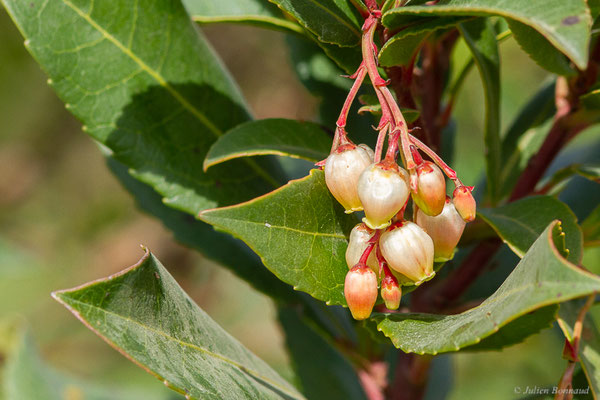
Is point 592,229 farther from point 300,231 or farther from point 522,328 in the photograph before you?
point 300,231

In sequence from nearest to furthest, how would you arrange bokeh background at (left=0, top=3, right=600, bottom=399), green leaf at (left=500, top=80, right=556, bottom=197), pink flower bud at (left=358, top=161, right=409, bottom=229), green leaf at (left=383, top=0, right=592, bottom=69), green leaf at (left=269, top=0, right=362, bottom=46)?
green leaf at (left=383, top=0, right=592, bottom=69), pink flower bud at (left=358, top=161, right=409, bottom=229), green leaf at (left=269, top=0, right=362, bottom=46), green leaf at (left=500, top=80, right=556, bottom=197), bokeh background at (left=0, top=3, right=600, bottom=399)

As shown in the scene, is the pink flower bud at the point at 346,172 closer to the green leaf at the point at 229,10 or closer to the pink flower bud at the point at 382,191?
the pink flower bud at the point at 382,191

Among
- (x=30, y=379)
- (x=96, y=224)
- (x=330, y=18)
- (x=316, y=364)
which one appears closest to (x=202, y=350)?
(x=330, y=18)

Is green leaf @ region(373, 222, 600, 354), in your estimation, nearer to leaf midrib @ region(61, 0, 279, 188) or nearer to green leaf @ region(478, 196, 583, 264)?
green leaf @ region(478, 196, 583, 264)

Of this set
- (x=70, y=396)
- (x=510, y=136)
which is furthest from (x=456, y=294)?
(x=70, y=396)

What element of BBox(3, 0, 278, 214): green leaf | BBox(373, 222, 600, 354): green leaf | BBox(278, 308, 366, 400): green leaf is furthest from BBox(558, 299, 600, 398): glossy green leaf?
BBox(278, 308, 366, 400): green leaf

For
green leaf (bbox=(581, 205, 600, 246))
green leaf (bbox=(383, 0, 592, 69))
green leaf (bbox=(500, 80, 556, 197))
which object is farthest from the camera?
green leaf (bbox=(500, 80, 556, 197))
